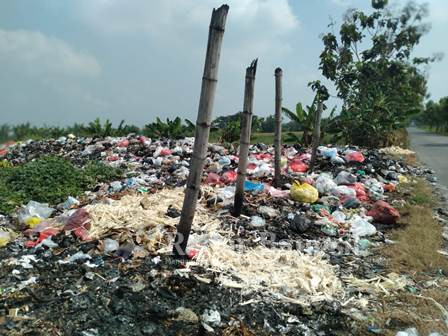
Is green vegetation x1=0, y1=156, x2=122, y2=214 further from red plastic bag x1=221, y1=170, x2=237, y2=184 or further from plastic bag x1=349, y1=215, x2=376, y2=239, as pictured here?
plastic bag x1=349, y1=215, x2=376, y2=239

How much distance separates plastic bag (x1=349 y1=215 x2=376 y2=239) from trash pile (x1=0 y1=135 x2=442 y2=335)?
1 cm

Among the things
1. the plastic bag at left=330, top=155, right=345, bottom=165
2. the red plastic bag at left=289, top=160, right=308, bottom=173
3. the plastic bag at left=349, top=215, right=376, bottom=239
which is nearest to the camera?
the plastic bag at left=349, top=215, right=376, bottom=239

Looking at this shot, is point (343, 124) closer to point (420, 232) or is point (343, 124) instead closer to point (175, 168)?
point (175, 168)

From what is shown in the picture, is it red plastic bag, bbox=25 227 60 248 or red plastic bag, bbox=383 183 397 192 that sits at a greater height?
red plastic bag, bbox=383 183 397 192

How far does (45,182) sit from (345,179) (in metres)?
4.40

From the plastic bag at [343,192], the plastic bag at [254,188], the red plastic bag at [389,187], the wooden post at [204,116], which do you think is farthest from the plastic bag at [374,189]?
the wooden post at [204,116]

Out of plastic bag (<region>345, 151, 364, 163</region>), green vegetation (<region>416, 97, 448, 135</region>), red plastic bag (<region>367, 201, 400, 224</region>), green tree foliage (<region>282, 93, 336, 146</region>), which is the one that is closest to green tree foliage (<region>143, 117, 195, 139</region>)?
green tree foliage (<region>282, 93, 336, 146</region>)

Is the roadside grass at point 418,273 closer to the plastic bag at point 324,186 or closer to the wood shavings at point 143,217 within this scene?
the plastic bag at point 324,186

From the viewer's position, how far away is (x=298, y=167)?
7.53 metres

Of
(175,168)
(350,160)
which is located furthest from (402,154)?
(175,168)

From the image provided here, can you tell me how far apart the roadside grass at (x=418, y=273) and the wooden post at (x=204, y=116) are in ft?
4.98

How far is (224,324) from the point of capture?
8.73 ft

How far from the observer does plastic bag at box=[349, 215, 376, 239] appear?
4.52 meters

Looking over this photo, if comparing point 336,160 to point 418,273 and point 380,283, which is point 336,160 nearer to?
point 418,273
